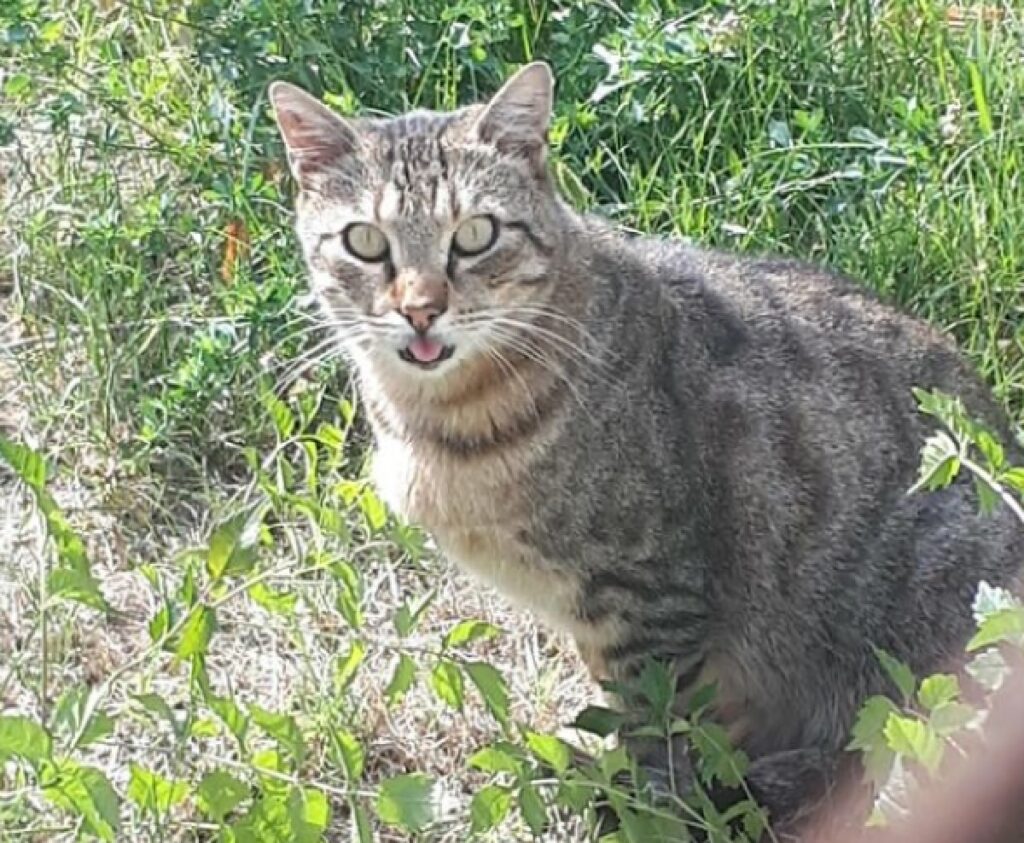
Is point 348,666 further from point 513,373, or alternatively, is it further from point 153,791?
point 513,373

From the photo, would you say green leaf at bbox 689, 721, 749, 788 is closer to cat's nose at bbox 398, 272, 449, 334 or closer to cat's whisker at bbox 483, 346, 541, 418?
cat's whisker at bbox 483, 346, 541, 418

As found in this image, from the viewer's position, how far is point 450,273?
2.76m

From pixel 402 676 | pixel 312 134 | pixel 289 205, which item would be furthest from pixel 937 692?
pixel 289 205

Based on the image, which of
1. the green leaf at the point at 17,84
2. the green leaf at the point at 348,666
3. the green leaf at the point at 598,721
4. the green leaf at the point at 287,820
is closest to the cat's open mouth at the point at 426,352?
the green leaf at the point at 348,666

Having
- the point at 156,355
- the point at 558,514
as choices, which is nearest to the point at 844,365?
the point at 558,514

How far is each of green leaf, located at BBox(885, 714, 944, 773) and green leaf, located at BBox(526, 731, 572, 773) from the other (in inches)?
19.5

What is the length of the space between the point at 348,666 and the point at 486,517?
33 centimetres

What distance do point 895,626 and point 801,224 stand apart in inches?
40.9

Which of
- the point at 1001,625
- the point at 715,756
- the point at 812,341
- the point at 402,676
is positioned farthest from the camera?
the point at 812,341

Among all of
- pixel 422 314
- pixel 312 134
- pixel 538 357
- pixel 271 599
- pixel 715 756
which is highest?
pixel 312 134

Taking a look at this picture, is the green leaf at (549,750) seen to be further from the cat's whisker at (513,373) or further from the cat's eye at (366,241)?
the cat's eye at (366,241)

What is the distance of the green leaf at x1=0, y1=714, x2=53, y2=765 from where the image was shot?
7.45ft

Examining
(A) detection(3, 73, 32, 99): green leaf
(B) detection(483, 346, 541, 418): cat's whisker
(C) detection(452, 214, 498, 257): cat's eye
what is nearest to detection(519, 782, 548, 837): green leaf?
(B) detection(483, 346, 541, 418): cat's whisker

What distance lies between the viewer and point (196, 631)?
2379 millimetres
